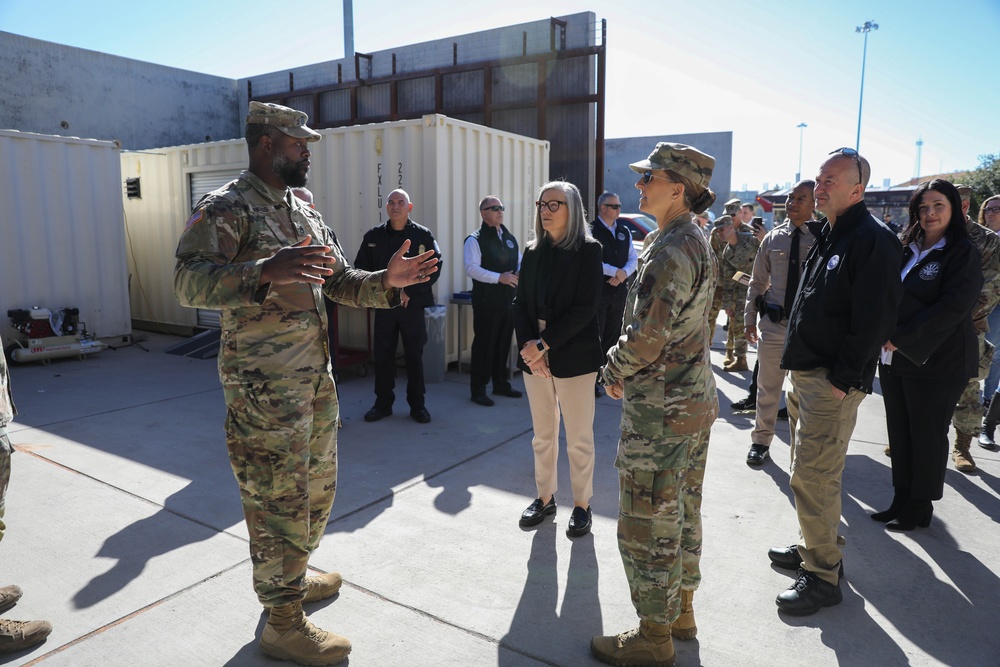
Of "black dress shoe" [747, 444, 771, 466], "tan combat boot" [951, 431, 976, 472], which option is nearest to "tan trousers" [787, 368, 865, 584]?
"black dress shoe" [747, 444, 771, 466]

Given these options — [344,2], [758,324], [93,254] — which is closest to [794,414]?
[758,324]

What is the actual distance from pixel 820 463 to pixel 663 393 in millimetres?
1011

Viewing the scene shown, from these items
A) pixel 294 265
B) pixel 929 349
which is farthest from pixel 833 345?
pixel 294 265

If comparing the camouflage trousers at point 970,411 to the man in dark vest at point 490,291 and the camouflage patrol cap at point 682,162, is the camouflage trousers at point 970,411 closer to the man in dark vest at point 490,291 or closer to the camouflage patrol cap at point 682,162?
the camouflage patrol cap at point 682,162

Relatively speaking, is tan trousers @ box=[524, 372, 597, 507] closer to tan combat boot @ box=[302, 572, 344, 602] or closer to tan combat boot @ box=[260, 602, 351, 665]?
tan combat boot @ box=[302, 572, 344, 602]

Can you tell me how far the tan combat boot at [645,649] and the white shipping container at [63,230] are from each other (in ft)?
27.1

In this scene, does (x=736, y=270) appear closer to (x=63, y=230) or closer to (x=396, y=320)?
(x=396, y=320)

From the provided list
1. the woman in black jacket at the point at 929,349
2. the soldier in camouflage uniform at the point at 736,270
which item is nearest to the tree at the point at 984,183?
the soldier in camouflage uniform at the point at 736,270

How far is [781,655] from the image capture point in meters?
2.54

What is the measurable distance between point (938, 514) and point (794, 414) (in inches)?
53.5

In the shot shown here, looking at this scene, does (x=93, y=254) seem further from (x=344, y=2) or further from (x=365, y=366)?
(x=344, y=2)

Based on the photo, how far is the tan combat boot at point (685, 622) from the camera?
8.61 ft

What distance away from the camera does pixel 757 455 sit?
462 centimetres

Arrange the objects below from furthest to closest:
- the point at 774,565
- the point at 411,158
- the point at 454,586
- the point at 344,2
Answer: the point at 344,2 → the point at 411,158 → the point at 774,565 → the point at 454,586
